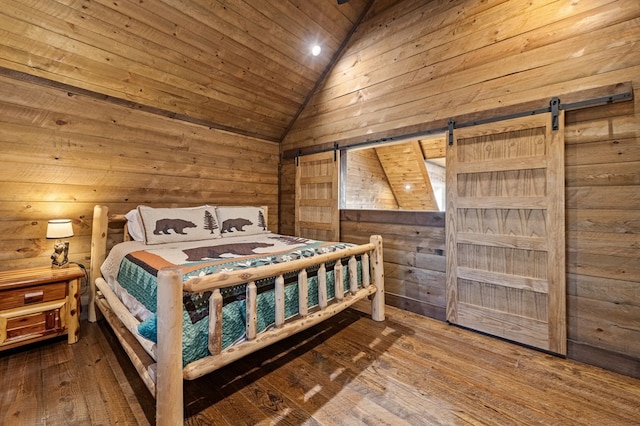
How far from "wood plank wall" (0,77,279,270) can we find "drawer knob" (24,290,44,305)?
0.55 metres

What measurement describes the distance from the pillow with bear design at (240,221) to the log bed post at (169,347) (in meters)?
1.83

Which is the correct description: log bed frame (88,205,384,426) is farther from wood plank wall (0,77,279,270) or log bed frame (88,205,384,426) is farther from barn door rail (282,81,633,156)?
barn door rail (282,81,633,156)

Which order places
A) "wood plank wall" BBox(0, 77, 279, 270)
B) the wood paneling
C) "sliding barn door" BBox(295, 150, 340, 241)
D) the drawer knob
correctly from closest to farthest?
the drawer knob < "wood plank wall" BBox(0, 77, 279, 270) < the wood paneling < "sliding barn door" BBox(295, 150, 340, 241)

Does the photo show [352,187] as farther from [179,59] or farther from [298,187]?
[179,59]

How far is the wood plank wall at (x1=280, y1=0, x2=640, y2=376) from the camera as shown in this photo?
1.81 metres

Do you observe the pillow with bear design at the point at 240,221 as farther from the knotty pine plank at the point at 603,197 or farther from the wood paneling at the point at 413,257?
the knotty pine plank at the point at 603,197

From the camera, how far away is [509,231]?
222 cm

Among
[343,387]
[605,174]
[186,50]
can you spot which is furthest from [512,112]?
[186,50]

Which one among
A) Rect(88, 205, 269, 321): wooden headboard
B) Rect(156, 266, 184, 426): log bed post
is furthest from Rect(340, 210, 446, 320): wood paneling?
Rect(88, 205, 269, 321): wooden headboard

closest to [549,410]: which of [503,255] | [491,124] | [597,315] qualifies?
[597,315]

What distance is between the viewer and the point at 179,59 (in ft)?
8.89

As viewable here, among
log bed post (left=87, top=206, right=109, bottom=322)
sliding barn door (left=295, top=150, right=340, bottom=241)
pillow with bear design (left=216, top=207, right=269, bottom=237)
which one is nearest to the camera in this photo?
log bed post (left=87, top=206, right=109, bottom=322)

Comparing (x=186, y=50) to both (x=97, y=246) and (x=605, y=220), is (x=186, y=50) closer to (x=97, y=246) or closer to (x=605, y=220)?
(x=97, y=246)

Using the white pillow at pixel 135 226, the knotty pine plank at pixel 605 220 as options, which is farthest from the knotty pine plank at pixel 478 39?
the white pillow at pixel 135 226
